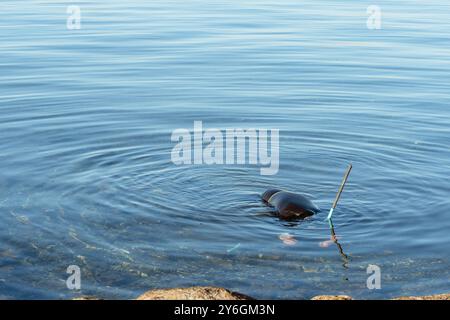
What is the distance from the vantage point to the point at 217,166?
12.9 metres

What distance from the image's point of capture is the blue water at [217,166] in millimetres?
9023

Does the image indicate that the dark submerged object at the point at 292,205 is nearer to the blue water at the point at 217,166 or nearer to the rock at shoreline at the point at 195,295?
the blue water at the point at 217,166

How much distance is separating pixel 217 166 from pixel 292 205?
281cm

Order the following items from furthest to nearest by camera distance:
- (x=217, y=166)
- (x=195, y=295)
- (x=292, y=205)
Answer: (x=217, y=166), (x=292, y=205), (x=195, y=295)

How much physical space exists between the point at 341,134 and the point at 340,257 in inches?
231

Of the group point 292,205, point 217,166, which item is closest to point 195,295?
point 292,205

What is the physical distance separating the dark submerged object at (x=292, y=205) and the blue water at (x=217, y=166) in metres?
0.18

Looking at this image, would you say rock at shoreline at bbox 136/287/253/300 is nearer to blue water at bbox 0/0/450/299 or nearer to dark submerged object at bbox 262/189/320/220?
blue water at bbox 0/0/450/299

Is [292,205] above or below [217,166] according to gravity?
below

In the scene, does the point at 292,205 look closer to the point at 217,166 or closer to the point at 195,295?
the point at 217,166

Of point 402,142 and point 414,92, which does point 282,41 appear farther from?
point 402,142

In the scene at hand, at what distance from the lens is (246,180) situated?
1216cm

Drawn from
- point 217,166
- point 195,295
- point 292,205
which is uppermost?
point 217,166

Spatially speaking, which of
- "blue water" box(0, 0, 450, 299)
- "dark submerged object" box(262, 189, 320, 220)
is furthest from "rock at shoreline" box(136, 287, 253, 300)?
"dark submerged object" box(262, 189, 320, 220)
